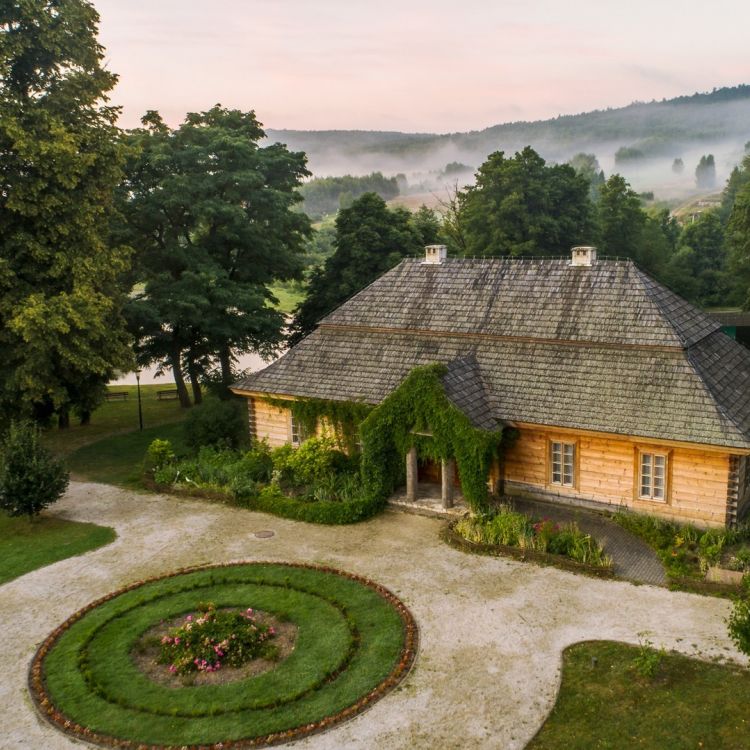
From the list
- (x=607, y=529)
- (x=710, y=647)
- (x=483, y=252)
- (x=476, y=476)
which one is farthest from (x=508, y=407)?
(x=483, y=252)

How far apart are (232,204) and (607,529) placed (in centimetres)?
2286

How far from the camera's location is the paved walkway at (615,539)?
1842 cm

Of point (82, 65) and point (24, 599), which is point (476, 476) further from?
point (82, 65)

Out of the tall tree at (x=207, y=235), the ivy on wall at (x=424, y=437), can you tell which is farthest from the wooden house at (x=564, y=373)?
the tall tree at (x=207, y=235)

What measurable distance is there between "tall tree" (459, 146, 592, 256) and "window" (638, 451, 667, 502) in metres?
25.4

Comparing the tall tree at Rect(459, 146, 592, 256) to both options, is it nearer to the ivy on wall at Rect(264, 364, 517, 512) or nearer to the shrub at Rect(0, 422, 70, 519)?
the ivy on wall at Rect(264, 364, 517, 512)

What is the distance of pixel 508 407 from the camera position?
896 inches

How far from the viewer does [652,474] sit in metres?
21.2

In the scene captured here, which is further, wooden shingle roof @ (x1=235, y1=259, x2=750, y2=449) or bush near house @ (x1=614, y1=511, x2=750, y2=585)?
wooden shingle roof @ (x1=235, y1=259, x2=750, y2=449)

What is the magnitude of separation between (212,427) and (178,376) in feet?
36.4

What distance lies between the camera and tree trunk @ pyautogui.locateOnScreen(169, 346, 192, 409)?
3644 cm

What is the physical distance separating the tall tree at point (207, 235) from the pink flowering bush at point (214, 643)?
19037mm

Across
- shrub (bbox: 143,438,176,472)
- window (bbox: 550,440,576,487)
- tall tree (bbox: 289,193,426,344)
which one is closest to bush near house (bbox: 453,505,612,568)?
window (bbox: 550,440,576,487)

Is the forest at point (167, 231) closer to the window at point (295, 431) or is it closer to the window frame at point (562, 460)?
the window at point (295, 431)
